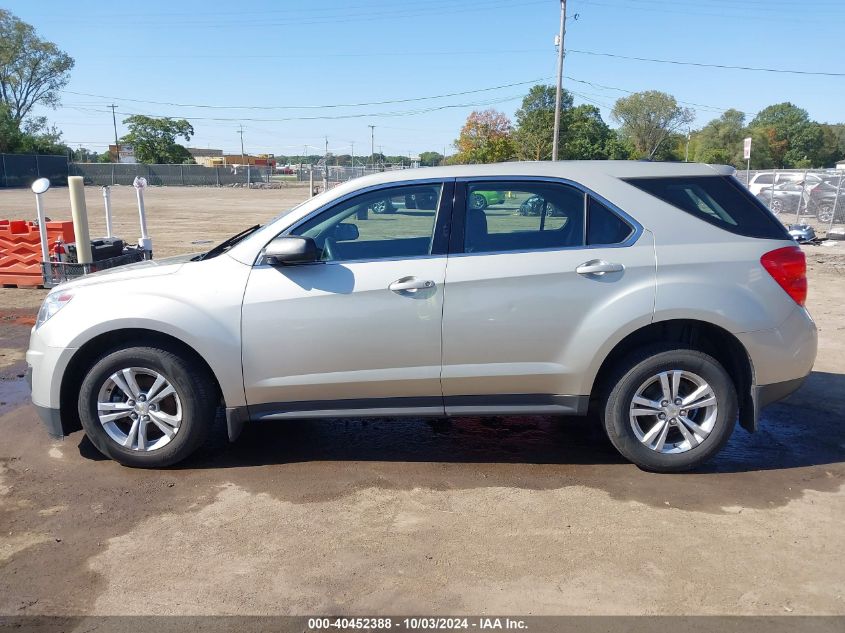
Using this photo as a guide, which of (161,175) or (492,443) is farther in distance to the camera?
(161,175)

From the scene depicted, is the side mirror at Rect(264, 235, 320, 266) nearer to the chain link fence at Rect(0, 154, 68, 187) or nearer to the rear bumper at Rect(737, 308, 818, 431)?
the rear bumper at Rect(737, 308, 818, 431)

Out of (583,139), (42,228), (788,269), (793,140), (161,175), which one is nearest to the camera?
(788,269)

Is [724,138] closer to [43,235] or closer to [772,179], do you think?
[772,179]

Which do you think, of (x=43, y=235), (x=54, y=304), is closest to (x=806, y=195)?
(x=43, y=235)

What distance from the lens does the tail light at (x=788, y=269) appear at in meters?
4.20

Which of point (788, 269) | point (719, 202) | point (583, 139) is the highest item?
point (583, 139)

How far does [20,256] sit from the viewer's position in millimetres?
10938

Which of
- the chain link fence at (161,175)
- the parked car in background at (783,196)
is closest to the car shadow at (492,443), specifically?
the parked car in background at (783,196)

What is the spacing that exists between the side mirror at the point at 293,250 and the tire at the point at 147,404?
2.90 ft

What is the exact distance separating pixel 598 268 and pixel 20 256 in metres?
10.0

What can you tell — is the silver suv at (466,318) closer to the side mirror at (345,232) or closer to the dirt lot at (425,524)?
the side mirror at (345,232)

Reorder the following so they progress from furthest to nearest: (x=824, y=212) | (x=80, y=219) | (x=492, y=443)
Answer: (x=824, y=212), (x=80, y=219), (x=492, y=443)

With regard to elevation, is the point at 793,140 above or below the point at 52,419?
above

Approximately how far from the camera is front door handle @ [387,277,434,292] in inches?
162
